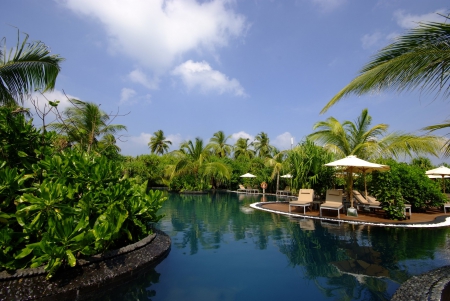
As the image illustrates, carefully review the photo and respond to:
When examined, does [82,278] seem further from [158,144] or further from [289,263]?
[158,144]

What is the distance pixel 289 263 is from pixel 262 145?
3206cm

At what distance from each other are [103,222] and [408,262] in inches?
197

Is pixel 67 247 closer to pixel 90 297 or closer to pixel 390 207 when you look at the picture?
pixel 90 297

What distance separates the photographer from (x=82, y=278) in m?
3.30

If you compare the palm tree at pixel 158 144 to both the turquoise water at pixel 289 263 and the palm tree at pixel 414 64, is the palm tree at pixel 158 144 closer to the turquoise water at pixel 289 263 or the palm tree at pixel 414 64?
the turquoise water at pixel 289 263

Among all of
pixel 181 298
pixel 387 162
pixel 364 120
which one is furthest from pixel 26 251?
pixel 364 120

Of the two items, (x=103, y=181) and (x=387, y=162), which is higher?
(x=387, y=162)

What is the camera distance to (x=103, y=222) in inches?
139

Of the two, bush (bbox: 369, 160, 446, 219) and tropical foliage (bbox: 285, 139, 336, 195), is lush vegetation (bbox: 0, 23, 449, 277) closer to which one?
bush (bbox: 369, 160, 446, 219)

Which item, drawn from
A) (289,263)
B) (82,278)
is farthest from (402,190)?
(82,278)

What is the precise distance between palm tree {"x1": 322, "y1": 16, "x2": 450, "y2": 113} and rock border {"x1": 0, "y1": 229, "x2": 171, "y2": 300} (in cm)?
412

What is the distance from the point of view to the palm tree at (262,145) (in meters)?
35.4

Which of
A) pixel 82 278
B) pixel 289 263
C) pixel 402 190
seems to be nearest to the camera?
pixel 82 278

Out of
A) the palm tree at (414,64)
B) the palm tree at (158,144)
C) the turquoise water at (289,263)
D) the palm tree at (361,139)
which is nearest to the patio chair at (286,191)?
the palm tree at (361,139)
